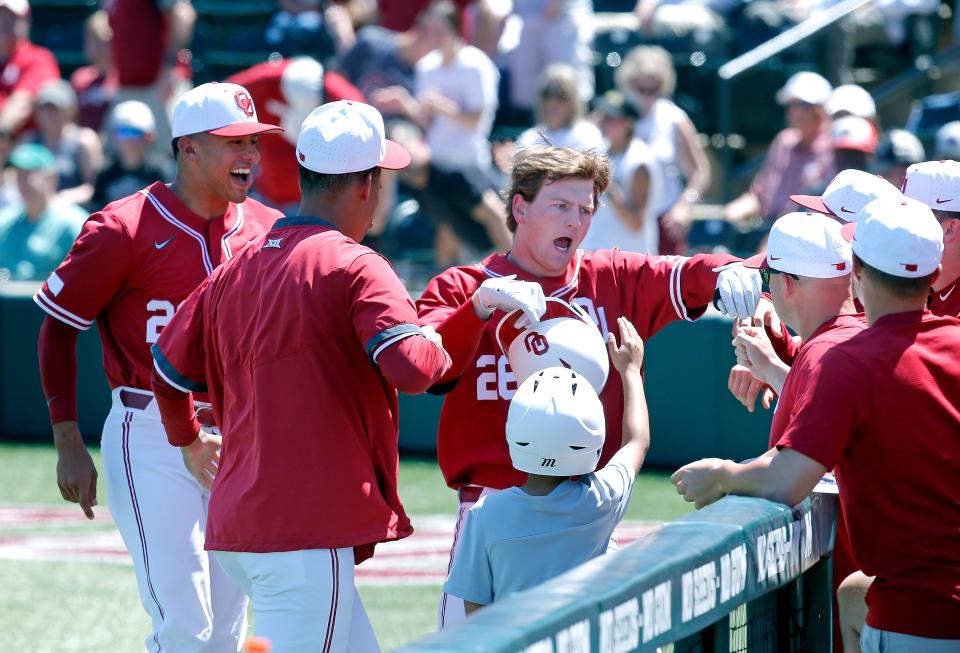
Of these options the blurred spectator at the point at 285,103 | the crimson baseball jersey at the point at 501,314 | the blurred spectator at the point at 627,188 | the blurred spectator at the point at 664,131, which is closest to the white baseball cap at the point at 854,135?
the blurred spectator at the point at 627,188

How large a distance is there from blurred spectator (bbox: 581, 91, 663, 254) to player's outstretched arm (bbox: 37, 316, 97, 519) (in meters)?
5.13

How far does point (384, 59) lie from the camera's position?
11.4 metres

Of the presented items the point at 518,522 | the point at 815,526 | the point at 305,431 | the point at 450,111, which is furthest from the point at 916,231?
the point at 450,111

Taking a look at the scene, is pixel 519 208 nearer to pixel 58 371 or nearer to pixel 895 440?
pixel 895 440

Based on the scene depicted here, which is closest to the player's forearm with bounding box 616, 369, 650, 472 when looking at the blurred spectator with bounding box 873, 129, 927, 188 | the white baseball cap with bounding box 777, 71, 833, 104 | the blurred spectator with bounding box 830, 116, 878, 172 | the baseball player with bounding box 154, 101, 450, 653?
the baseball player with bounding box 154, 101, 450, 653

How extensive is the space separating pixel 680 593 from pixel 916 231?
1.03 metres

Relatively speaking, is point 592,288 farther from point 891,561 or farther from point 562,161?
point 891,561

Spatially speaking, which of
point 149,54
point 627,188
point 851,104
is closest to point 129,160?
point 149,54

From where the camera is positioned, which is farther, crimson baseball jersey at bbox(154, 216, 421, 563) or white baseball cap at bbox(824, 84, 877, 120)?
white baseball cap at bbox(824, 84, 877, 120)

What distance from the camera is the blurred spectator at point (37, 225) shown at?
10992mm

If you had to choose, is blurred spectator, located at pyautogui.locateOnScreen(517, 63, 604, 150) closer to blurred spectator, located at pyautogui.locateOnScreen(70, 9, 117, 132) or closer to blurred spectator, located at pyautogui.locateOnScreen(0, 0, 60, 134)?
blurred spectator, located at pyautogui.locateOnScreen(70, 9, 117, 132)

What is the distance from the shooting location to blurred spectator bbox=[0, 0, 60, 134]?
13.2 meters

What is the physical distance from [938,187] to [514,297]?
1615 mm

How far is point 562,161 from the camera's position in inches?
176
